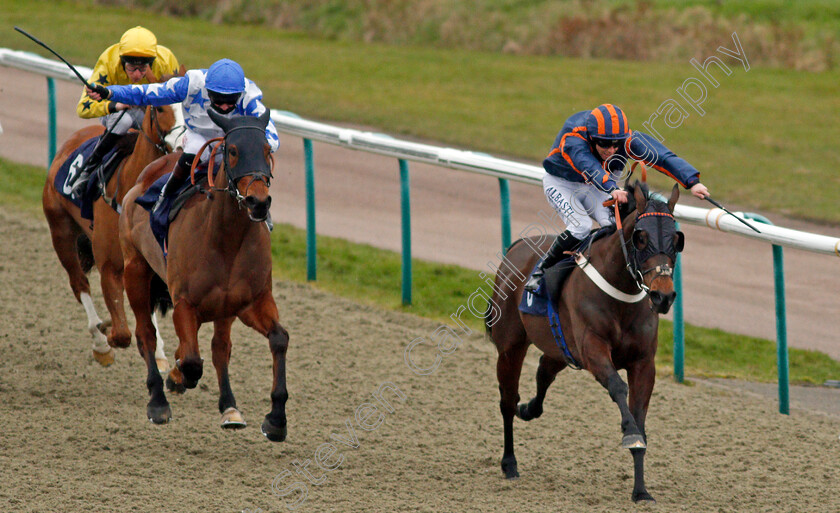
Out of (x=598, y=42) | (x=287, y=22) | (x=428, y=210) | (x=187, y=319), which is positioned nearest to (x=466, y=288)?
(x=428, y=210)

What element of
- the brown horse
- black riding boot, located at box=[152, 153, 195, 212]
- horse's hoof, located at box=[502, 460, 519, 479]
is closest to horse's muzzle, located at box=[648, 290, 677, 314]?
horse's hoof, located at box=[502, 460, 519, 479]

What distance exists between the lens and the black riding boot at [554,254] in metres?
5.36

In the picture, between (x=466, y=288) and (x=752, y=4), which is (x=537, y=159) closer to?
(x=466, y=288)

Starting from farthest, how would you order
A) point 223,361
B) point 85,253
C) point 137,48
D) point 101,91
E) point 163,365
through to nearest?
1. point 85,253
2. point 163,365
3. point 137,48
4. point 223,361
5. point 101,91

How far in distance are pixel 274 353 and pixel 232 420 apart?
354mm

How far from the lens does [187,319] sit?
17.0 feet

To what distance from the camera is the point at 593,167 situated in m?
5.10

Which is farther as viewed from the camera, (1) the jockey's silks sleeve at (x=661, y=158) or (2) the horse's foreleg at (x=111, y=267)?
(2) the horse's foreleg at (x=111, y=267)

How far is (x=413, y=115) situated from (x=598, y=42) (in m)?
5.49

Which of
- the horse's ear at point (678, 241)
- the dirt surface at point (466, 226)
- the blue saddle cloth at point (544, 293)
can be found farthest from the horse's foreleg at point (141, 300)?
the dirt surface at point (466, 226)

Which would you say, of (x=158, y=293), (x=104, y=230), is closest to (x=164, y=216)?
(x=158, y=293)

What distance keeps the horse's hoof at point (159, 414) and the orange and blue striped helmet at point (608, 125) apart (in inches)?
95.7

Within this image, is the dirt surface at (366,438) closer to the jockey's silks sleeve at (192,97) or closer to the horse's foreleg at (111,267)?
the horse's foreleg at (111,267)

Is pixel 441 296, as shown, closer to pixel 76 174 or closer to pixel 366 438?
pixel 366 438
